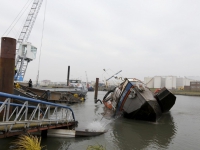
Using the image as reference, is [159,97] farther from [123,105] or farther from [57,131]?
[57,131]

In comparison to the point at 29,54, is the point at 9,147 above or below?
below

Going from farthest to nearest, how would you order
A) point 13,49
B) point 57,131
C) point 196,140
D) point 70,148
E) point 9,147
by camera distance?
point 196,140 → point 57,131 → point 13,49 → point 70,148 → point 9,147

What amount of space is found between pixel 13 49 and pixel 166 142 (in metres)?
10.5

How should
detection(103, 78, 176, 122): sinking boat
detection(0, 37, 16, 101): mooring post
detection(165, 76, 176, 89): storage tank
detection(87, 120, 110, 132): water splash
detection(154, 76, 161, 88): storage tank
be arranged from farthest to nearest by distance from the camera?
detection(165, 76, 176, 89): storage tank, detection(154, 76, 161, 88): storage tank, detection(103, 78, 176, 122): sinking boat, detection(87, 120, 110, 132): water splash, detection(0, 37, 16, 101): mooring post

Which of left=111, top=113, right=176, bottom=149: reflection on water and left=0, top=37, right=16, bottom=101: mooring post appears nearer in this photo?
left=0, top=37, right=16, bottom=101: mooring post

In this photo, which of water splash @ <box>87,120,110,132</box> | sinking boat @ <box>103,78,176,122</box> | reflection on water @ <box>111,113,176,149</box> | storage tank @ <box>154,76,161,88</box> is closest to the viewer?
reflection on water @ <box>111,113,176,149</box>

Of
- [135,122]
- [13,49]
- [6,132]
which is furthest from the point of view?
[135,122]

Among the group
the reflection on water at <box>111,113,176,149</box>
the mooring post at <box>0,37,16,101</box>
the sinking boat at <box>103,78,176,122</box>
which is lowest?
the reflection on water at <box>111,113,176,149</box>

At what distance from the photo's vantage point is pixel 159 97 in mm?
19438

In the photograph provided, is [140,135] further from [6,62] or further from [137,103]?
[6,62]

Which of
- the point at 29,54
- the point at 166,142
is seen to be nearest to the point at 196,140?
the point at 166,142

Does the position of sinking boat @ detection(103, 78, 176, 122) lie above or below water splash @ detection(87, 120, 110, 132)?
above

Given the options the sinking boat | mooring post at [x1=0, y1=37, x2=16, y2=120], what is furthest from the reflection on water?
mooring post at [x1=0, y1=37, x2=16, y2=120]

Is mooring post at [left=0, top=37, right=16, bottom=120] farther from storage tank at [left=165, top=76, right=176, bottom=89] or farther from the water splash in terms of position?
storage tank at [left=165, top=76, right=176, bottom=89]
